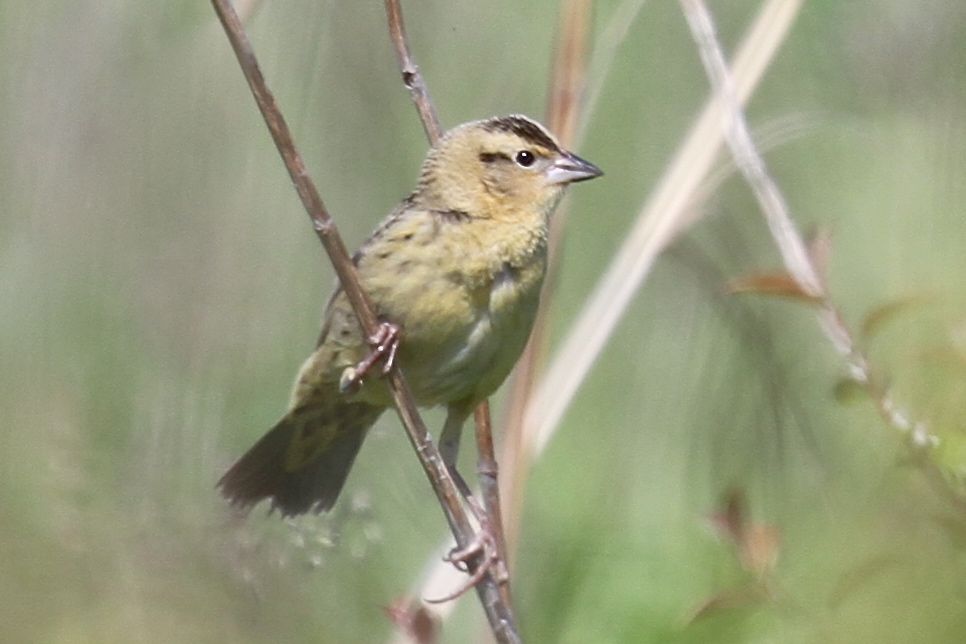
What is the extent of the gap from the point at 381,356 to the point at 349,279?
0.47 metres

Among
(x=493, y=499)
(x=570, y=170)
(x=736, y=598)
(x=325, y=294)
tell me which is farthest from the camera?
(x=325, y=294)

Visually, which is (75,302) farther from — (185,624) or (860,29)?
(860,29)

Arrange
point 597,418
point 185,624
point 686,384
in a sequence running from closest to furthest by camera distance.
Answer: point 185,624 → point 686,384 → point 597,418

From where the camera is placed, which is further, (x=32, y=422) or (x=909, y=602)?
(x=32, y=422)

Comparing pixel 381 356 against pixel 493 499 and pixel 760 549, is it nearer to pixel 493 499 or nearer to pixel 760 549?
pixel 493 499

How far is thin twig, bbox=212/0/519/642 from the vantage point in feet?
4.42

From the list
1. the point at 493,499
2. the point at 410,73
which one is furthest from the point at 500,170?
the point at 493,499

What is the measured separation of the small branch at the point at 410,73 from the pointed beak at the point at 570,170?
0.77 ft

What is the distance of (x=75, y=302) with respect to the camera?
2506mm

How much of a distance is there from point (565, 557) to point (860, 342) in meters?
0.93

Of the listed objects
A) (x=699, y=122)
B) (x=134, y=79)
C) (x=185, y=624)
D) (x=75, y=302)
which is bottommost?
(x=185, y=624)

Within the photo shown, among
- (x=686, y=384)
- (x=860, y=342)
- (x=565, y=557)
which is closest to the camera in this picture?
(x=860, y=342)

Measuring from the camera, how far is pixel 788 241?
180 centimetres

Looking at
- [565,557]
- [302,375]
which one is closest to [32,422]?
[302,375]
